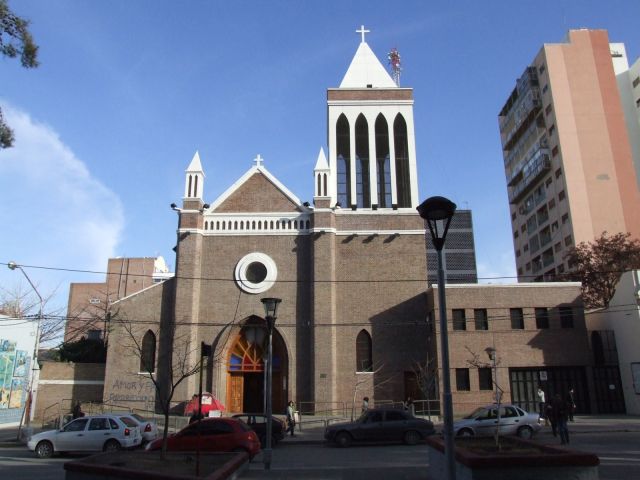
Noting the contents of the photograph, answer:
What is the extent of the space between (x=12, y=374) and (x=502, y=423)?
25583mm

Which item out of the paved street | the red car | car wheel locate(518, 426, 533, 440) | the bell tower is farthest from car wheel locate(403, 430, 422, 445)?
the bell tower

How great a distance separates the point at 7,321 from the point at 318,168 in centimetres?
1944

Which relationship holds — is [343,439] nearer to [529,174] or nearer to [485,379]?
[485,379]

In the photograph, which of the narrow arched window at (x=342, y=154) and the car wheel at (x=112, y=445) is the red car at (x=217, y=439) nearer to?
the car wheel at (x=112, y=445)

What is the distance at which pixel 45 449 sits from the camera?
18375 mm

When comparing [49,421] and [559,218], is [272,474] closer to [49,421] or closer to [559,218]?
[49,421]

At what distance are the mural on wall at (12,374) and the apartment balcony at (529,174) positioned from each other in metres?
51.6

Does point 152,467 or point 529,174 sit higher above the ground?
point 529,174

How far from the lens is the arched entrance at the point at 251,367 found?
3231 centimetres

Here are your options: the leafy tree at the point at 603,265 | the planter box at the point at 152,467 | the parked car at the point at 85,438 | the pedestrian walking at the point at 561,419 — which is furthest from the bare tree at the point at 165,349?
the leafy tree at the point at 603,265

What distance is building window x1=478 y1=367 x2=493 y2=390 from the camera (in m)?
30.2

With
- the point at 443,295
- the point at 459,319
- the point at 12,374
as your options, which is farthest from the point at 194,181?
the point at 443,295

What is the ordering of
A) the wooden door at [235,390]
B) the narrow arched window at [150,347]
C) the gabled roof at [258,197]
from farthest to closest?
the gabled roof at [258,197] → the narrow arched window at [150,347] → the wooden door at [235,390]

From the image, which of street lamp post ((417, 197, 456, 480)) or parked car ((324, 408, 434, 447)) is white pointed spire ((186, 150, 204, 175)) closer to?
parked car ((324, 408, 434, 447))
